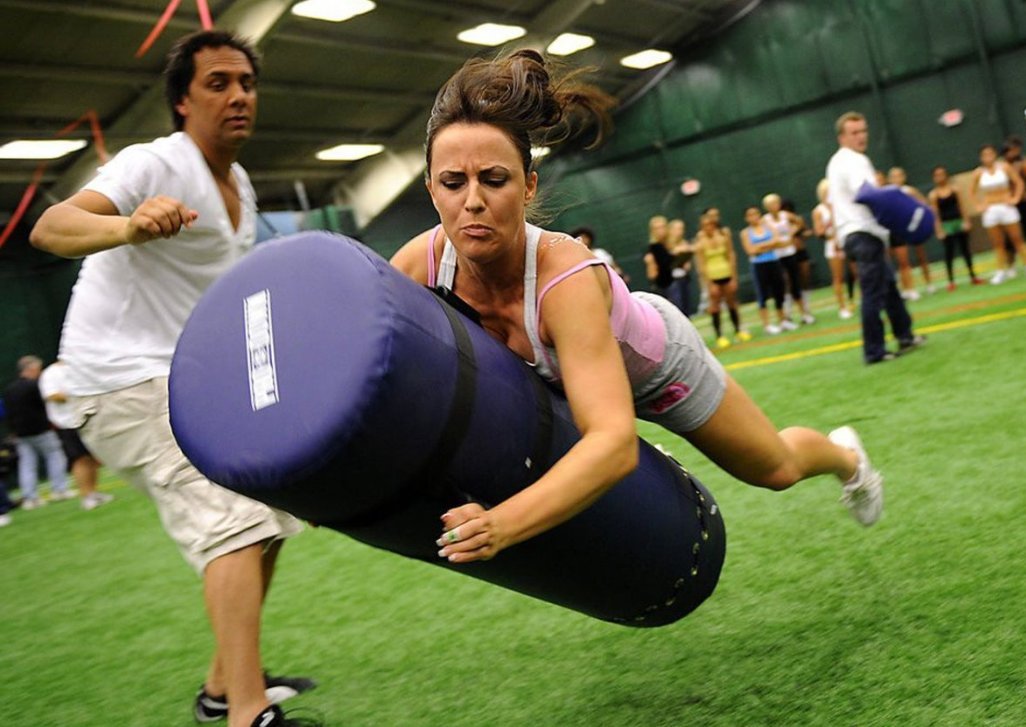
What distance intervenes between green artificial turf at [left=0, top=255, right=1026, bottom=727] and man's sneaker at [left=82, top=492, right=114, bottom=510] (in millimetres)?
3833

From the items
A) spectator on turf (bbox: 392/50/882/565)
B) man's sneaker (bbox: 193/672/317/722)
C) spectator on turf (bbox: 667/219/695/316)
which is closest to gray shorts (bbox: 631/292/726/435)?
spectator on turf (bbox: 392/50/882/565)

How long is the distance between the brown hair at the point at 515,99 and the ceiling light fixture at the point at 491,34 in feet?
45.2

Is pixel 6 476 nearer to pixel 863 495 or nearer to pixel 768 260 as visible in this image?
pixel 768 260

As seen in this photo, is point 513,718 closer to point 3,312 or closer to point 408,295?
point 408,295

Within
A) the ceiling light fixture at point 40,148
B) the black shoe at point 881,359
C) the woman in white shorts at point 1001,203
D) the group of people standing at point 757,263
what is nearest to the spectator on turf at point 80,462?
the ceiling light fixture at point 40,148

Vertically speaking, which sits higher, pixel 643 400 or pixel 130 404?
pixel 130 404

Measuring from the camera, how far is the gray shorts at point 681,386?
2.41 m

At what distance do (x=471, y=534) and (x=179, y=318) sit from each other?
58.4 inches

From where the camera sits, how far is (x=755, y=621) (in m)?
2.74

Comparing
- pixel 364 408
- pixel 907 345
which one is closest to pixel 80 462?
pixel 907 345

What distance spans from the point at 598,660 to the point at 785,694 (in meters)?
0.62

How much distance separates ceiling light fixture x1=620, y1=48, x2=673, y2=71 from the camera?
19236 millimetres

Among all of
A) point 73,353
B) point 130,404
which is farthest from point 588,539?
point 73,353

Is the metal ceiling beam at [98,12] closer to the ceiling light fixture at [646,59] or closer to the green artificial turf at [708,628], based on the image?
the green artificial turf at [708,628]
